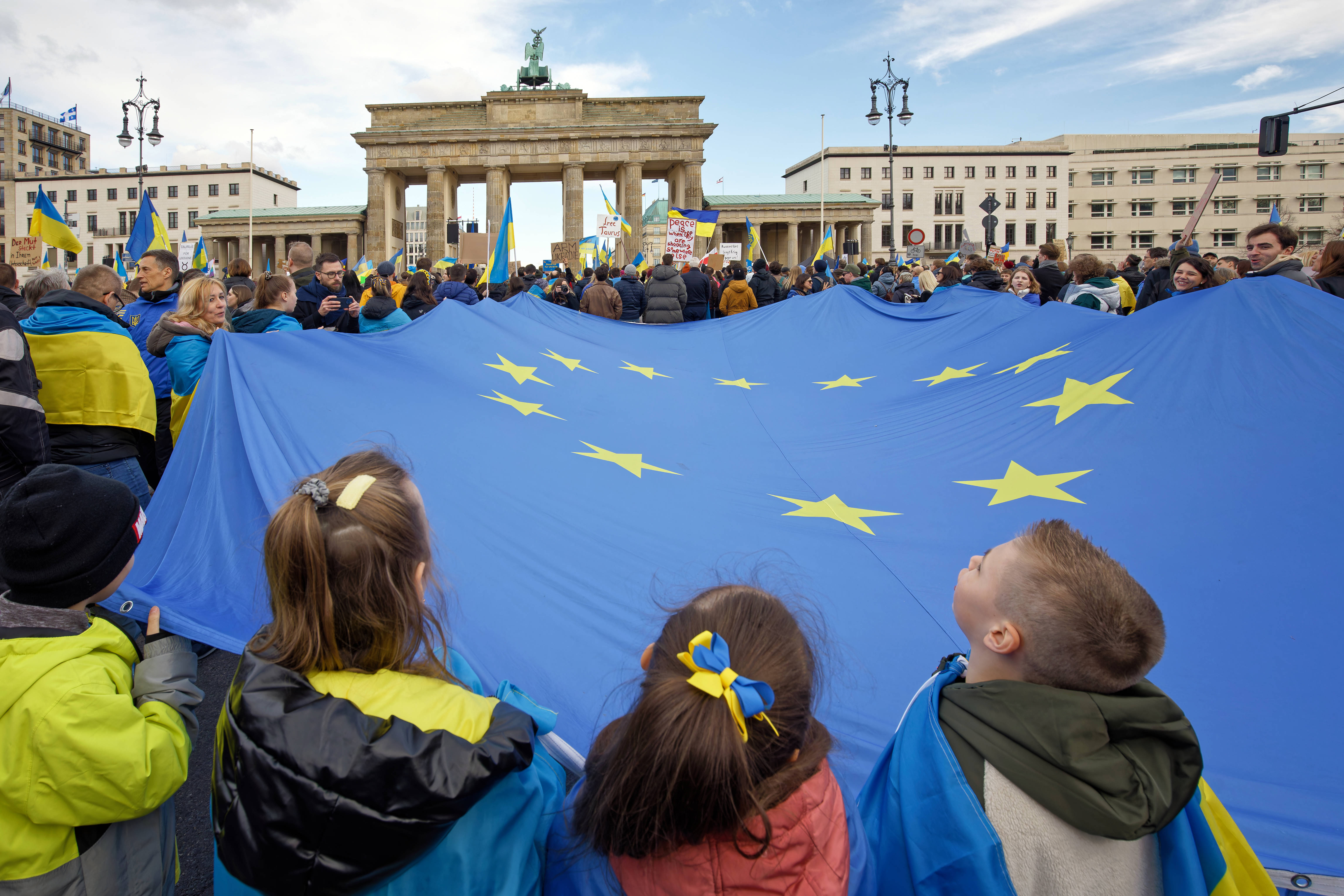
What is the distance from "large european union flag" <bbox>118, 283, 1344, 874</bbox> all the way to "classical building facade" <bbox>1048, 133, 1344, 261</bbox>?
8667cm

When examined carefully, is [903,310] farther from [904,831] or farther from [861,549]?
[904,831]

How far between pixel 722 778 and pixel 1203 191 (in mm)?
98493

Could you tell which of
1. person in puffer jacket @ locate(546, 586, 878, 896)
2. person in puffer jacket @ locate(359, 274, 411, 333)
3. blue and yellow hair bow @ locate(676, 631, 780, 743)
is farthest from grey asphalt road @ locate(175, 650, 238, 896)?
person in puffer jacket @ locate(359, 274, 411, 333)

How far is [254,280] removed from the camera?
7582 millimetres

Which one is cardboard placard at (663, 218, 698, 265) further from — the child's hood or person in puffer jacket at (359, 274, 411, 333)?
the child's hood

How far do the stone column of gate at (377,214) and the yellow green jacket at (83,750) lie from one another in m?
50.9

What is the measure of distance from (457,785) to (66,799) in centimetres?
90

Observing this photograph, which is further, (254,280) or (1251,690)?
(254,280)

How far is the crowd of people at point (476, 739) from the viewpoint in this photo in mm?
1196

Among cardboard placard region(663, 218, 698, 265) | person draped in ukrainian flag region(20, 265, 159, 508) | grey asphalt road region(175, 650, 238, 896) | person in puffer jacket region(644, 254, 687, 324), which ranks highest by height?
cardboard placard region(663, 218, 698, 265)

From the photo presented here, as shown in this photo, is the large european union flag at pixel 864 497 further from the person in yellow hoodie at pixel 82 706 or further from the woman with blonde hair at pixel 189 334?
the person in yellow hoodie at pixel 82 706

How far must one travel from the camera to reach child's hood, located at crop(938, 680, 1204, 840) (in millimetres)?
1213

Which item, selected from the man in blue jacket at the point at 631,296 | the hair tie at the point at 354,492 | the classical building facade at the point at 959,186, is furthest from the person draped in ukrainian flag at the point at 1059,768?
the classical building facade at the point at 959,186

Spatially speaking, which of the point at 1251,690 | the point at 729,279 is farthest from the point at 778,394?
the point at 729,279
